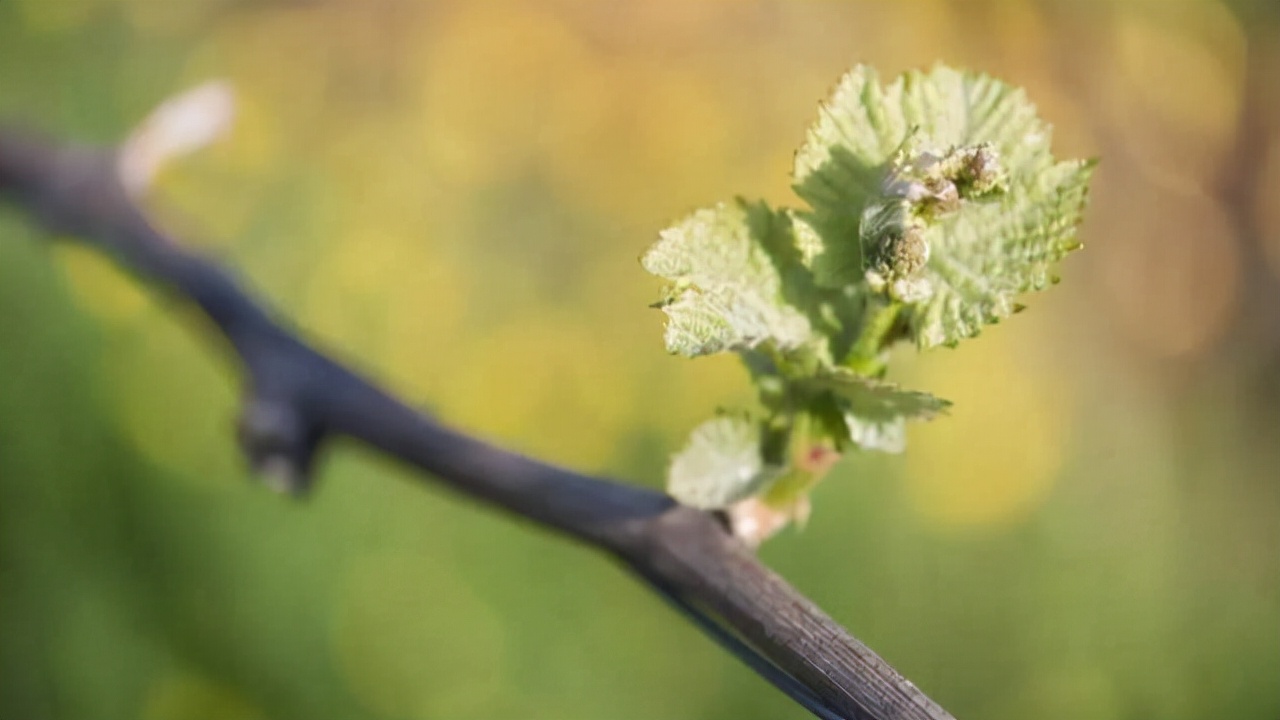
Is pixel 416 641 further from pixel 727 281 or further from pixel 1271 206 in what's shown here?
pixel 1271 206

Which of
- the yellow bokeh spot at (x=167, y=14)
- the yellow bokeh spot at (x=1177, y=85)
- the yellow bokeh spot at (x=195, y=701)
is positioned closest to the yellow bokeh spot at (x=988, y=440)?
the yellow bokeh spot at (x=1177, y=85)

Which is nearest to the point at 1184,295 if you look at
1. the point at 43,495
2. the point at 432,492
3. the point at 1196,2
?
the point at 1196,2

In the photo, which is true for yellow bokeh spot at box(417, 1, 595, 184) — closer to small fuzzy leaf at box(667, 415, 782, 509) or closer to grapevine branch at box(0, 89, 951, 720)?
grapevine branch at box(0, 89, 951, 720)

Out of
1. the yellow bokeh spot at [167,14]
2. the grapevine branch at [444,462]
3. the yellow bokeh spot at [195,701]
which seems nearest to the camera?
the grapevine branch at [444,462]

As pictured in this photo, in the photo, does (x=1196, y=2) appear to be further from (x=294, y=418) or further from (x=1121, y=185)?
(x=294, y=418)

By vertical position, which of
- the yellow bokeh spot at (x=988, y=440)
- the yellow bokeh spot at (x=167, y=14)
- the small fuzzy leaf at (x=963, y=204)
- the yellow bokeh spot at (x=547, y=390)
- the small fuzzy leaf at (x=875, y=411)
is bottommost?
the small fuzzy leaf at (x=875, y=411)

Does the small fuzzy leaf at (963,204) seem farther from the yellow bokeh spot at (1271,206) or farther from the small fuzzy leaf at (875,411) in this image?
the yellow bokeh spot at (1271,206)

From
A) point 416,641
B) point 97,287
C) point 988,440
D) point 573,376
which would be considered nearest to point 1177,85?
point 988,440

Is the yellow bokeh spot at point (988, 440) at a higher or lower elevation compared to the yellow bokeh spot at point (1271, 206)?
lower
